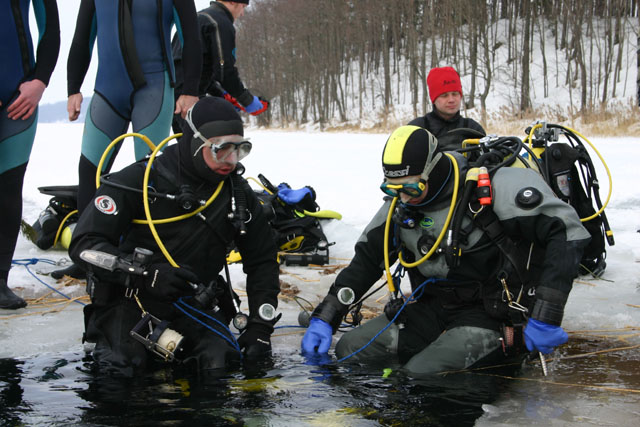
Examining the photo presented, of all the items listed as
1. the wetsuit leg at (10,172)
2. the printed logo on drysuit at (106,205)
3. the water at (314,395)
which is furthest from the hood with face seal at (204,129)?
the wetsuit leg at (10,172)

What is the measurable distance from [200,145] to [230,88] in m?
1.99

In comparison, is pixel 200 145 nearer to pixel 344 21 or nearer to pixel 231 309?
pixel 231 309

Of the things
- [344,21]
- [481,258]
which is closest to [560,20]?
[344,21]

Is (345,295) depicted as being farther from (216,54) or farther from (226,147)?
(216,54)

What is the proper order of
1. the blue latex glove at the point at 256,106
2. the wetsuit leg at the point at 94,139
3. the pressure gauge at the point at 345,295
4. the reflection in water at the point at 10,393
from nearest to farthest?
the reflection in water at the point at 10,393, the pressure gauge at the point at 345,295, the wetsuit leg at the point at 94,139, the blue latex glove at the point at 256,106

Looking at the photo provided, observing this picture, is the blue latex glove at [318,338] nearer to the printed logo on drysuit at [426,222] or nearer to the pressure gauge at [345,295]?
the pressure gauge at [345,295]

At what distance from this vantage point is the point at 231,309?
3.24 meters

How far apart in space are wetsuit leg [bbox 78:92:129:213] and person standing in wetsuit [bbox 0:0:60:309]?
0.29 metres

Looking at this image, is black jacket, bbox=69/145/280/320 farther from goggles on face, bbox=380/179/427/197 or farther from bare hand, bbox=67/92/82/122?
bare hand, bbox=67/92/82/122

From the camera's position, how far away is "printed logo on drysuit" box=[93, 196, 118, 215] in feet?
8.87

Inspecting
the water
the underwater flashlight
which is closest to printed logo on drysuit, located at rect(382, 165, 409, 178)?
the water

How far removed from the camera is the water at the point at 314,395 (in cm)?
216

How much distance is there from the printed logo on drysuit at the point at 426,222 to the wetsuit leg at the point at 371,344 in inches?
21.0

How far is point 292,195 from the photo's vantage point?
5426 millimetres
